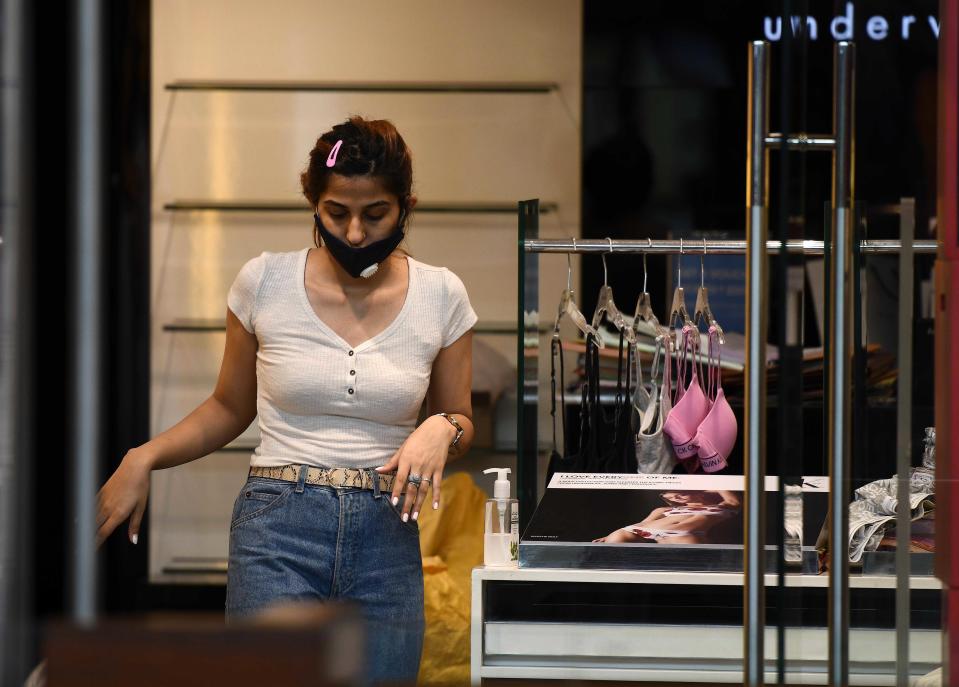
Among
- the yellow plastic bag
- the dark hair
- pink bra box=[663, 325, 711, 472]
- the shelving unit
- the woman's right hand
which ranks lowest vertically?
the yellow plastic bag

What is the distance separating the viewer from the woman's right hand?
1.64 metres

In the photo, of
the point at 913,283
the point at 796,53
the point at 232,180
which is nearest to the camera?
the point at 796,53

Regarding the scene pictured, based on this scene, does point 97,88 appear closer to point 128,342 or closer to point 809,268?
point 809,268

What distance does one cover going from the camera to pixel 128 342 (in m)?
4.00

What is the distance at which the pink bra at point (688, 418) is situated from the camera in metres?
2.14

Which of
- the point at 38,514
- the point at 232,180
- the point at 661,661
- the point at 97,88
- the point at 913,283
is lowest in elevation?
the point at 661,661

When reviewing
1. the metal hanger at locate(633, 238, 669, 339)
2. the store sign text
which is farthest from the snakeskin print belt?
the store sign text

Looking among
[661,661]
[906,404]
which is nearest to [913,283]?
[906,404]

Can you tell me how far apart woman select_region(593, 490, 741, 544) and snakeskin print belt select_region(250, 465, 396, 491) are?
0.37 meters

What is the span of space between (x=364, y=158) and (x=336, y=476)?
44 cm

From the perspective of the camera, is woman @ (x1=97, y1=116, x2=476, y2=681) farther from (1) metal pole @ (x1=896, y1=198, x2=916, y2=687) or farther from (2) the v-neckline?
(1) metal pole @ (x1=896, y1=198, x2=916, y2=687)

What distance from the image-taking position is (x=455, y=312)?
70.5 inches

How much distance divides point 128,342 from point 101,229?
127 inches

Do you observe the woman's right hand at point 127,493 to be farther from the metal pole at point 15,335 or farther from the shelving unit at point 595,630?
the metal pole at point 15,335
